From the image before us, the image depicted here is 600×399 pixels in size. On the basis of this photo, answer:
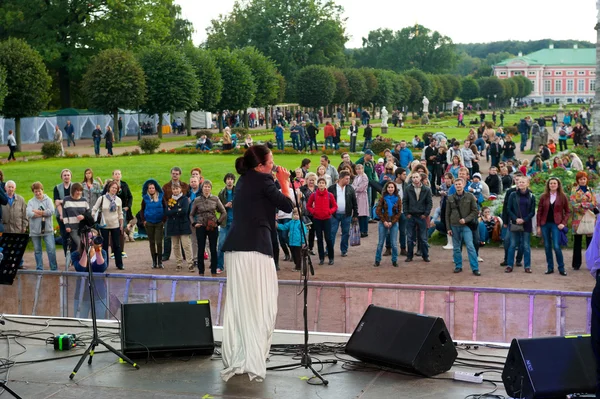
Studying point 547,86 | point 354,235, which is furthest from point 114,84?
point 547,86

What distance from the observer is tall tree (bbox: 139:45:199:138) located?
2115 inches

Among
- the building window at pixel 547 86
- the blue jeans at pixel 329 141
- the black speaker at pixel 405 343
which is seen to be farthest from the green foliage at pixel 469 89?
the black speaker at pixel 405 343

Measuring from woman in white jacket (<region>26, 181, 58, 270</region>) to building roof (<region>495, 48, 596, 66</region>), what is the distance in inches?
6694

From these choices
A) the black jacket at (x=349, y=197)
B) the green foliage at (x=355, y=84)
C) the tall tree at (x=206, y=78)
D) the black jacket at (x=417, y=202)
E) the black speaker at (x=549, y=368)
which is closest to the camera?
the black speaker at (x=549, y=368)

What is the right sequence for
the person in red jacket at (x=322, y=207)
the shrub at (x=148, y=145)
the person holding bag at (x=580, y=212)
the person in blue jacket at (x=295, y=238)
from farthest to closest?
the shrub at (x=148, y=145) < the person in red jacket at (x=322, y=207) < the person in blue jacket at (x=295, y=238) < the person holding bag at (x=580, y=212)

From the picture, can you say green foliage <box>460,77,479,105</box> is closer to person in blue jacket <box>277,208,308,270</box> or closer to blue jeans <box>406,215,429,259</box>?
blue jeans <box>406,215,429,259</box>

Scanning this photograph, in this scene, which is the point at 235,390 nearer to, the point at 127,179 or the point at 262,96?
the point at 127,179

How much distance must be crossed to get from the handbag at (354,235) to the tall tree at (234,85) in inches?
1725

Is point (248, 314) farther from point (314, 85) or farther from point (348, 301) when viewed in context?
point (314, 85)

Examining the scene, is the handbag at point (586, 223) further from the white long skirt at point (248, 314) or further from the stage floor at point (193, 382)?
the white long skirt at point (248, 314)

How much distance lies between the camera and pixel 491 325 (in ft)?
31.8

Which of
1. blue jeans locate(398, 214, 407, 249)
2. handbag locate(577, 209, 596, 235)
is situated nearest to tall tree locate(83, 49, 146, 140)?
blue jeans locate(398, 214, 407, 249)

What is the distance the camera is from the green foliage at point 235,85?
61.4 m

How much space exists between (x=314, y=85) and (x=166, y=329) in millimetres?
68116
